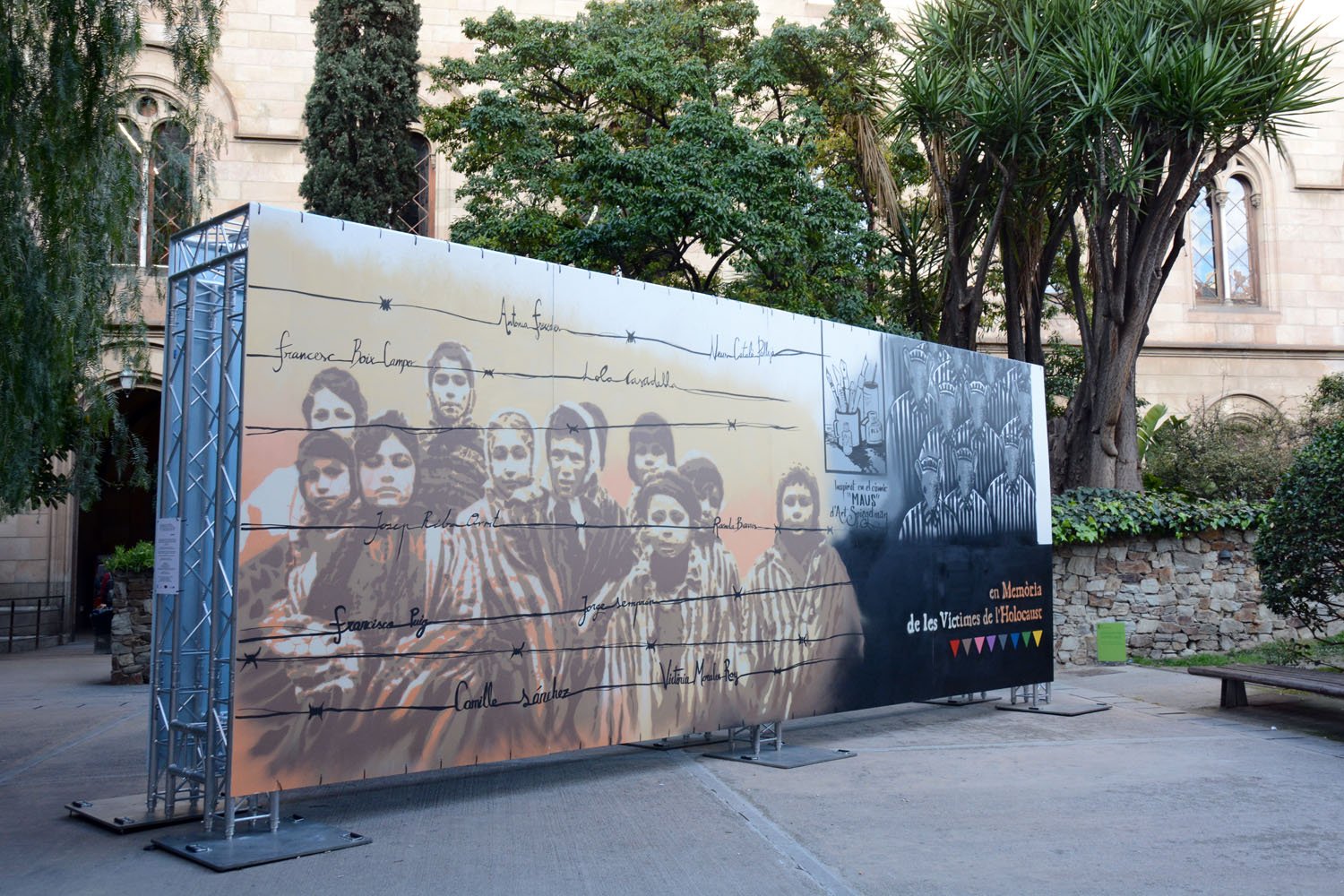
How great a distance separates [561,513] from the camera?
7.45 meters

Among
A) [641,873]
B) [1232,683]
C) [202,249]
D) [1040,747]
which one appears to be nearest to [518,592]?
[641,873]

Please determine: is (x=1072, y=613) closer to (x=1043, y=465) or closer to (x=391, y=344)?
(x=1043, y=465)

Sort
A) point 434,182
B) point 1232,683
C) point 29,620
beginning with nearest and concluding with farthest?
point 1232,683, point 29,620, point 434,182

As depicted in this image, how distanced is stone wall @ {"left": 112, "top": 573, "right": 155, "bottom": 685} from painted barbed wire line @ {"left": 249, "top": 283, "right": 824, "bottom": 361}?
9294 mm

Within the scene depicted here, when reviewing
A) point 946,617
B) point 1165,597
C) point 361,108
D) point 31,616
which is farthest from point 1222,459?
point 31,616

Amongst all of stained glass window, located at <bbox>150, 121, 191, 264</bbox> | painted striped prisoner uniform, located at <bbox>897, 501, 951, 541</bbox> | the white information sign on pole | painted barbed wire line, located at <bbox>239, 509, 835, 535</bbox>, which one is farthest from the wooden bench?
stained glass window, located at <bbox>150, 121, 191, 264</bbox>

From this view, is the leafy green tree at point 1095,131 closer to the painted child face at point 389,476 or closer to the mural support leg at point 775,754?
the mural support leg at point 775,754

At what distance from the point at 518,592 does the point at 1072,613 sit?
11.2 m

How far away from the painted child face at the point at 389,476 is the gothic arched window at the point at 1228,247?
28.0 m

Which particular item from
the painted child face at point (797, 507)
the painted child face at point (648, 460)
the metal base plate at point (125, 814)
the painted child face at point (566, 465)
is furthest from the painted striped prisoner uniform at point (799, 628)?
the metal base plate at point (125, 814)

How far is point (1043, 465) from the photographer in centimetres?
1188

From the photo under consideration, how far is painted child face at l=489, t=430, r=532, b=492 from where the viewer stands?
23.3 ft

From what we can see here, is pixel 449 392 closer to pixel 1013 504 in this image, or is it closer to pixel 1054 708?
pixel 1013 504

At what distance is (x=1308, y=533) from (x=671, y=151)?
373 inches
